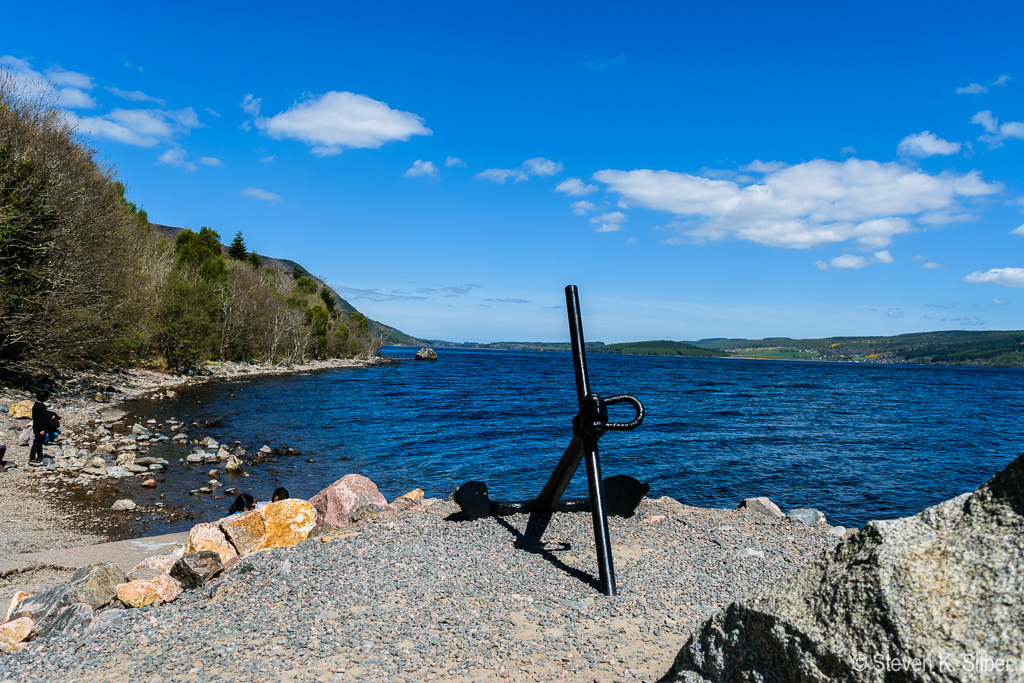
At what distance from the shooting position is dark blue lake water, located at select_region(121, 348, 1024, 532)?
65.5 ft

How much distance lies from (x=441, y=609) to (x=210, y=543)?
510 cm

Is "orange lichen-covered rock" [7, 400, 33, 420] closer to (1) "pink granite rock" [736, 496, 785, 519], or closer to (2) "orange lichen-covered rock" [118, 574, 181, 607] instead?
(2) "orange lichen-covered rock" [118, 574, 181, 607]

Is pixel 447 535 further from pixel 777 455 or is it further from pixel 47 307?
pixel 47 307

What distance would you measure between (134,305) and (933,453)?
46799mm

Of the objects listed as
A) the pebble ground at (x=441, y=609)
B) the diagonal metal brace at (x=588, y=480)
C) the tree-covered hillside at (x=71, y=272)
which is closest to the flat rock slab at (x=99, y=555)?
the pebble ground at (x=441, y=609)

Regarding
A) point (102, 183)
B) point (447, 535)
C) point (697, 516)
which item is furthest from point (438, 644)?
point (102, 183)

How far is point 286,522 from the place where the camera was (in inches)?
399

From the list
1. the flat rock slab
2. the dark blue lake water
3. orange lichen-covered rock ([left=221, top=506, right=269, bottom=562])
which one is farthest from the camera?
the dark blue lake water

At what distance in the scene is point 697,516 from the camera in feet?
34.1

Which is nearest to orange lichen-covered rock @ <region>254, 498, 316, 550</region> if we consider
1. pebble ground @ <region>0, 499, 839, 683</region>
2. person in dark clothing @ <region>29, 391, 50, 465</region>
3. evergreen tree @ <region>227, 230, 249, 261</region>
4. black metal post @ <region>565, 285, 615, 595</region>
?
pebble ground @ <region>0, 499, 839, 683</region>

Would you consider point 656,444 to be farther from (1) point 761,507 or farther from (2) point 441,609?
(2) point 441,609

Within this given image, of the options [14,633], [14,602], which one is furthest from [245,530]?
[14,633]

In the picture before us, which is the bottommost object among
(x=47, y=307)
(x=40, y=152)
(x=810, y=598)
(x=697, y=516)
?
(x=697, y=516)

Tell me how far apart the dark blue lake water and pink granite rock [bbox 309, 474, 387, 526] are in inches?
244
